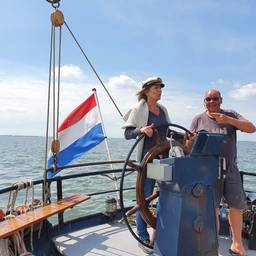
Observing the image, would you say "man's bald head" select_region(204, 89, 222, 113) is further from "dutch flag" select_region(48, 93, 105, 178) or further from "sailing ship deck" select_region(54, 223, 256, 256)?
"dutch flag" select_region(48, 93, 105, 178)

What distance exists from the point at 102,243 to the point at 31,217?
699 millimetres

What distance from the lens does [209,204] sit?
7.62 feet

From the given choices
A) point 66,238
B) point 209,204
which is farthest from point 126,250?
point 209,204

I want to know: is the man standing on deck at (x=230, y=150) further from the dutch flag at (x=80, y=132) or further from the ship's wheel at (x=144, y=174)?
the dutch flag at (x=80, y=132)

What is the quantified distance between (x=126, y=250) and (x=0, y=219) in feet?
3.46

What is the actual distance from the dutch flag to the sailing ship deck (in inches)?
43.1

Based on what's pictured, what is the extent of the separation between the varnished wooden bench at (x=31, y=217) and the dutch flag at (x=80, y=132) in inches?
38.4

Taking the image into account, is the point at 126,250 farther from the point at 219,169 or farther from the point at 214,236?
the point at 219,169

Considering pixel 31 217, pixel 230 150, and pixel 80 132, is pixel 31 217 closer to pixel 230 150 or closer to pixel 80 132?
pixel 230 150

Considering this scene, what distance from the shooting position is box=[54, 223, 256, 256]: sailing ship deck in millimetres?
2939

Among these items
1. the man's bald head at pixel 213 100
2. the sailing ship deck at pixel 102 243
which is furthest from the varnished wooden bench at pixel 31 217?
the man's bald head at pixel 213 100

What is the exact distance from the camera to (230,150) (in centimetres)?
271

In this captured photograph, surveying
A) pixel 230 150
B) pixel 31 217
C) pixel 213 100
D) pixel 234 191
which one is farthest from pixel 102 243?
pixel 213 100

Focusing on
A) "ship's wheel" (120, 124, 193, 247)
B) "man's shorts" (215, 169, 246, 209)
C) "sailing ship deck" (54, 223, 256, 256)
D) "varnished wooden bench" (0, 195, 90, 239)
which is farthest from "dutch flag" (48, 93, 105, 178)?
"man's shorts" (215, 169, 246, 209)
